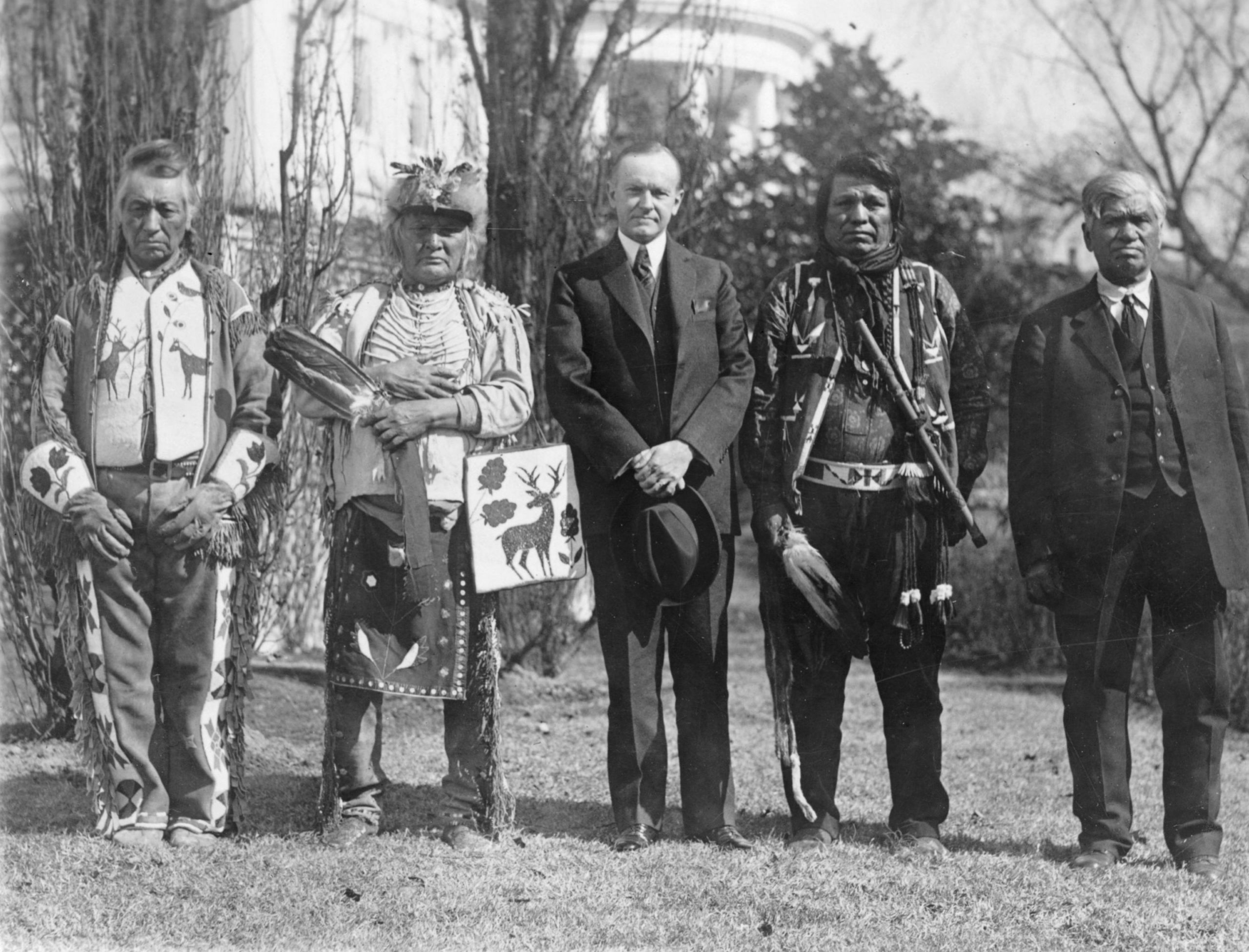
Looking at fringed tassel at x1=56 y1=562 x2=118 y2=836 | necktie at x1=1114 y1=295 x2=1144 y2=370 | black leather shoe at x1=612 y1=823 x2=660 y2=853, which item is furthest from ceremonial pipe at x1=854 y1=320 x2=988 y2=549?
fringed tassel at x1=56 y1=562 x2=118 y2=836

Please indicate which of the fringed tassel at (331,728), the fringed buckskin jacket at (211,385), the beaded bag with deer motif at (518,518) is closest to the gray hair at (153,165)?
the fringed buckskin jacket at (211,385)

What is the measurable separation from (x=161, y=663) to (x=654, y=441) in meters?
1.76

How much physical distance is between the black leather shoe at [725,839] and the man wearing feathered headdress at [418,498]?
676mm

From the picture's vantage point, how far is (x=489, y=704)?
15.6 ft

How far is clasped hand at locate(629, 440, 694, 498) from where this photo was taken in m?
4.54

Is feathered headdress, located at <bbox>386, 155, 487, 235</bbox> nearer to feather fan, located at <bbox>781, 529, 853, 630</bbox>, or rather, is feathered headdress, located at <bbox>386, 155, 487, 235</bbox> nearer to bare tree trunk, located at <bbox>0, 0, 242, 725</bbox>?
feather fan, located at <bbox>781, 529, 853, 630</bbox>

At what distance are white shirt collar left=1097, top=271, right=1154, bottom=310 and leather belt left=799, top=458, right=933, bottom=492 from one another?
2.59ft

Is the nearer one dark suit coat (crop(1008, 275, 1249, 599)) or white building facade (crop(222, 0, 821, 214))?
dark suit coat (crop(1008, 275, 1249, 599))

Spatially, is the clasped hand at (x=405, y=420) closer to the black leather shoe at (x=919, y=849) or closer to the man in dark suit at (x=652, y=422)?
the man in dark suit at (x=652, y=422)

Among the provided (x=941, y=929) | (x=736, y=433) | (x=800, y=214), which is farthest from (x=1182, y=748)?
(x=800, y=214)

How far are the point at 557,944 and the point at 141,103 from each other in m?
4.58

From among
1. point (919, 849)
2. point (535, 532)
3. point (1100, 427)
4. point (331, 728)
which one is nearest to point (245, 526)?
point (331, 728)

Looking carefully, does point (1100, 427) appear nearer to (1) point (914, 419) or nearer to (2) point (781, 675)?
(1) point (914, 419)

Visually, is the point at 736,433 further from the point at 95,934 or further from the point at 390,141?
the point at 390,141
